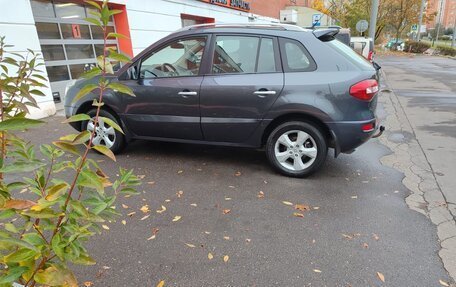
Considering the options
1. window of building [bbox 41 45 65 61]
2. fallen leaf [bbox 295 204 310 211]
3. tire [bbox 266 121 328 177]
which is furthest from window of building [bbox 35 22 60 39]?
fallen leaf [bbox 295 204 310 211]

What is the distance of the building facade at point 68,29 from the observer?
279 inches

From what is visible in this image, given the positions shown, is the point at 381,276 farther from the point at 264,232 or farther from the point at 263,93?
the point at 263,93

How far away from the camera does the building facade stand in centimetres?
708

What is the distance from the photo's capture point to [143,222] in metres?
3.33

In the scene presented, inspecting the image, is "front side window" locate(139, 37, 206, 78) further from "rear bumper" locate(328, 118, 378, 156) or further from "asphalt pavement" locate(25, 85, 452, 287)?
"rear bumper" locate(328, 118, 378, 156)

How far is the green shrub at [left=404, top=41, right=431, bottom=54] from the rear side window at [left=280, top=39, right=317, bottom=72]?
1669 inches

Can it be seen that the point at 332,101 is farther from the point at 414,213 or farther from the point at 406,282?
the point at 406,282

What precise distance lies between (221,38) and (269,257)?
279cm

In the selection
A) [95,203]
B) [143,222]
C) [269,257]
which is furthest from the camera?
[143,222]

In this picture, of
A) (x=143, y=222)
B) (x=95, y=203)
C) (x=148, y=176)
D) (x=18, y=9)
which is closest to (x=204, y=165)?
(x=148, y=176)

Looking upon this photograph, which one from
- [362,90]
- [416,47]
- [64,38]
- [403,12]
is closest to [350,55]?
[362,90]

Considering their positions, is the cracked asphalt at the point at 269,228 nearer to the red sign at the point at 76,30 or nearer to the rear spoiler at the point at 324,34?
the rear spoiler at the point at 324,34

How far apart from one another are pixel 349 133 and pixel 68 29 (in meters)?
7.88

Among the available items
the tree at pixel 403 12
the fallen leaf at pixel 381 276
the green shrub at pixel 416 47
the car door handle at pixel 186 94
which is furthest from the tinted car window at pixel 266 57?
the tree at pixel 403 12
